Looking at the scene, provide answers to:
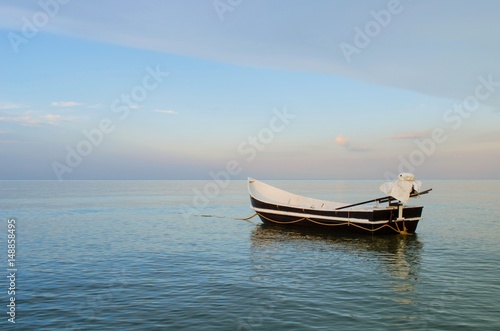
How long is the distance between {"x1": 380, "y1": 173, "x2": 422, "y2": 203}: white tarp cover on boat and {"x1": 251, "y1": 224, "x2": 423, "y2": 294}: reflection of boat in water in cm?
325

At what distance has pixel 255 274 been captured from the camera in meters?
19.9

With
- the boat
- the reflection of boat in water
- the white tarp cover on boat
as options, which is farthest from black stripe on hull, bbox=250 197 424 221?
the reflection of boat in water

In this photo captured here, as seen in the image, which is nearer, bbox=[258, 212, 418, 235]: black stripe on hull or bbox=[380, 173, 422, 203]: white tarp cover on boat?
bbox=[380, 173, 422, 203]: white tarp cover on boat

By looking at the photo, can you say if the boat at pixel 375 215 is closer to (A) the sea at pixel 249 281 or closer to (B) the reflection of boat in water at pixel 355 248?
(B) the reflection of boat in water at pixel 355 248

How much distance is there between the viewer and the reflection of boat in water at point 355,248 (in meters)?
20.8

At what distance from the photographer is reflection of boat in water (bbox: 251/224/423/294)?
20766 mm

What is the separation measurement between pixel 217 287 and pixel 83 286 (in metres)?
5.69

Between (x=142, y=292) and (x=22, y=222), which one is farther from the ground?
(x=22, y=222)

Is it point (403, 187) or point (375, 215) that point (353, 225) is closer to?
point (375, 215)

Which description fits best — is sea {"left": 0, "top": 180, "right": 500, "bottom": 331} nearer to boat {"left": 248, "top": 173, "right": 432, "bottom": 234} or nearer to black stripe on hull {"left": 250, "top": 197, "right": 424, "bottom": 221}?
boat {"left": 248, "top": 173, "right": 432, "bottom": 234}

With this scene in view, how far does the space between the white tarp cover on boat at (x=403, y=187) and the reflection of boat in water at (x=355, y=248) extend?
10.7 ft

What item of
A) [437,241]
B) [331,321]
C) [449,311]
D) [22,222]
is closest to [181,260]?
[331,321]

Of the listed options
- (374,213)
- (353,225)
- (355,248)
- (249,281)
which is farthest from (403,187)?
(249,281)

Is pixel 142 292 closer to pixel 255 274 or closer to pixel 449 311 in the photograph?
pixel 255 274
